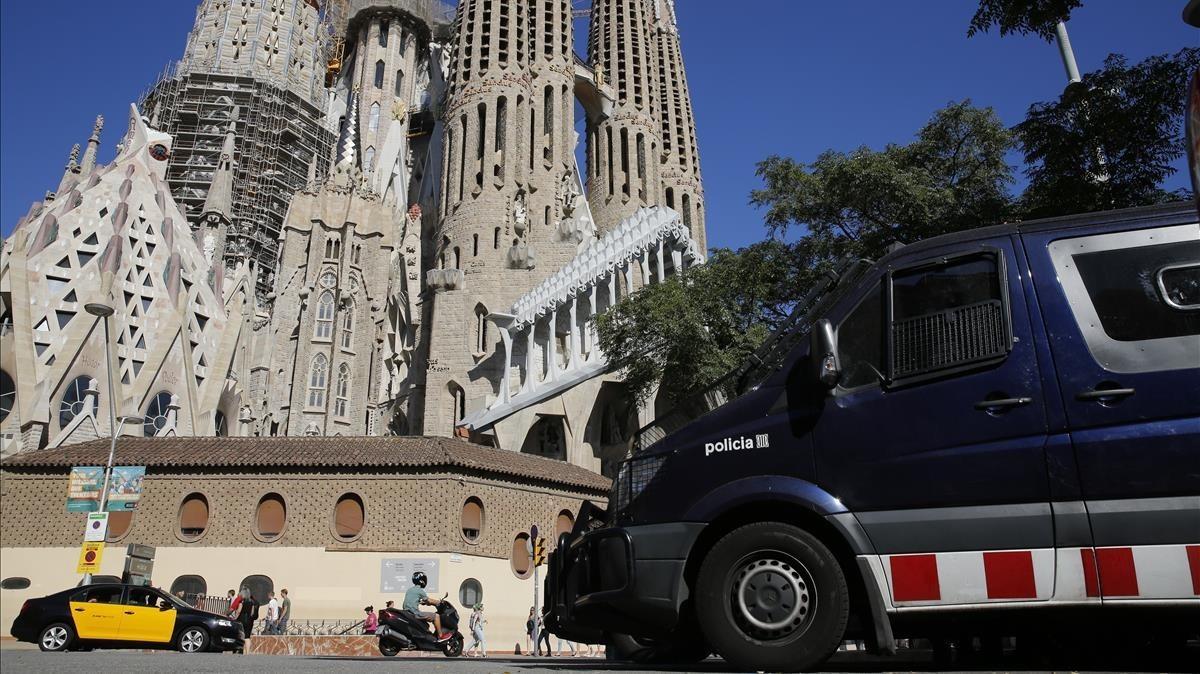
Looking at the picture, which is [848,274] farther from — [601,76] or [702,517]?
[601,76]

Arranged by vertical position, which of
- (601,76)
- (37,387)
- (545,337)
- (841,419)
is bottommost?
(841,419)

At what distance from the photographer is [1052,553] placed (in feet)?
16.2

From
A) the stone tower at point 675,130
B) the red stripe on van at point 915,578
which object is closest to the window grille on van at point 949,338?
the red stripe on van at point 915,578

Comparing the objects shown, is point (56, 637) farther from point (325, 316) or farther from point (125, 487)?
point (325, 316)

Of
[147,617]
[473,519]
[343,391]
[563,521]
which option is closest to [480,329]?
[343,391]

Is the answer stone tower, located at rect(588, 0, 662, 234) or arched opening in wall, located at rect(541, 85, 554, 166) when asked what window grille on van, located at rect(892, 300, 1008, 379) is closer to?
arched opening in wall, located at rect(541, 85, 554, 166)

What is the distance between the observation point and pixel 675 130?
62625mm

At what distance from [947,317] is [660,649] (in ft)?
13.4

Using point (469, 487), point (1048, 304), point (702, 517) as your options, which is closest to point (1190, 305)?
point (1048, 304)

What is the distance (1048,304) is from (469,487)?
789 inches

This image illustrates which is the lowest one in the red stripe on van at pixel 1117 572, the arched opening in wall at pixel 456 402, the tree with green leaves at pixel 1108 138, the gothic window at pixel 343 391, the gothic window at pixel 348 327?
the red stripe on van at pixel 1117 572

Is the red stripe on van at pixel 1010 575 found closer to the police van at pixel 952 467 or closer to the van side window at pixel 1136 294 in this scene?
the police van at pixel 952 467

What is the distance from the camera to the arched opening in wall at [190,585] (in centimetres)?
2280

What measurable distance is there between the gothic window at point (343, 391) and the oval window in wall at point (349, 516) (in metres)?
29.0
